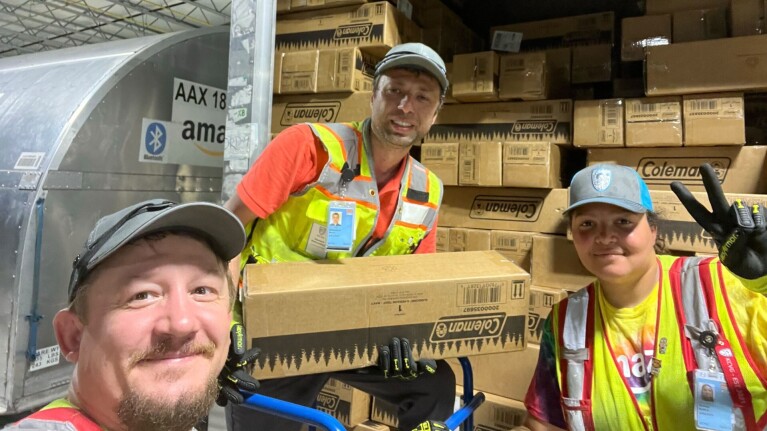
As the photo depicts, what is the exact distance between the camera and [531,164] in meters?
2.52

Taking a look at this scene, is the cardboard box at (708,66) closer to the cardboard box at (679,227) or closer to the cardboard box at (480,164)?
the cardboard box at (679,227)

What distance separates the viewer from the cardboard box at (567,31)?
284 centimetres

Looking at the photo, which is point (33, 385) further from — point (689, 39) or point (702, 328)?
point (689, 39)

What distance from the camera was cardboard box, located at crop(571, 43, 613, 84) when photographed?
273cm

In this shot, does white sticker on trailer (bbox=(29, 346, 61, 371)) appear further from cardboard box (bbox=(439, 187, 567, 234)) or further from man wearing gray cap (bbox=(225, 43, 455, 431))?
cardboard box (bbox=(439, 187, 567, 234))

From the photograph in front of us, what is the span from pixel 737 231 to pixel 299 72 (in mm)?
2142

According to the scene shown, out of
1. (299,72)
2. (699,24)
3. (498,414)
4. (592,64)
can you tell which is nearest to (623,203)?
(498,414)

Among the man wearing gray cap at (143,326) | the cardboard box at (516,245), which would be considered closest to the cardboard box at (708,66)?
the cardboard box at (516,245)

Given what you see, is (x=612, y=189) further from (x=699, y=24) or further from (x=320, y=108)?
(x=320, y=108)

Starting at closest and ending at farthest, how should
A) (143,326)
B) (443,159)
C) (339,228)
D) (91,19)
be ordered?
1. (143,326)
2. (339,228)
3. (443,159)
4. (91,19)

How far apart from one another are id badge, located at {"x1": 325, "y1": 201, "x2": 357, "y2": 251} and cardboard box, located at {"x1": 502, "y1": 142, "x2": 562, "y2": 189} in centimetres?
124

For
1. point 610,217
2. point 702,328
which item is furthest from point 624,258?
point 702,328

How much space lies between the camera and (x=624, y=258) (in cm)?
141

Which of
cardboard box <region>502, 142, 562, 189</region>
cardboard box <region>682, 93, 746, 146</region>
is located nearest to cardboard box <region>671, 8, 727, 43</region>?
cardboard box <region>682, 93, 746, 146</region>
